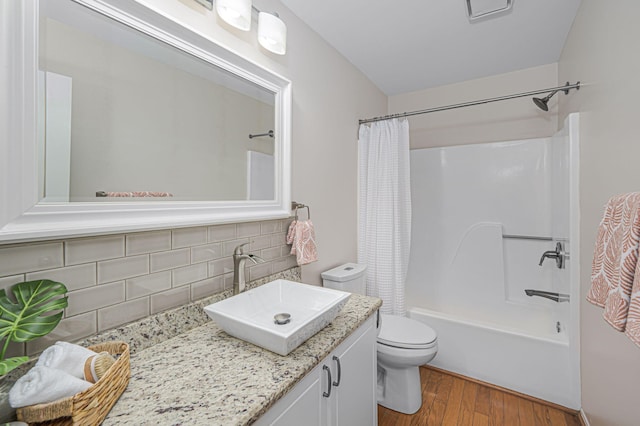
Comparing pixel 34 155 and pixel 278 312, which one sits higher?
pixel 34 155

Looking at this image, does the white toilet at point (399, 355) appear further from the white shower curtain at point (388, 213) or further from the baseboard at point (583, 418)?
the baseboard at point (583, 418)

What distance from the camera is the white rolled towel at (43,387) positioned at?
59 centimetres

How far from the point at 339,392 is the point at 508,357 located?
1.58 metres

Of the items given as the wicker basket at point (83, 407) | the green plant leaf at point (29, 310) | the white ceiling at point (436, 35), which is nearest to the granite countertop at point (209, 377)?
the wicker basket at point (83, 407)

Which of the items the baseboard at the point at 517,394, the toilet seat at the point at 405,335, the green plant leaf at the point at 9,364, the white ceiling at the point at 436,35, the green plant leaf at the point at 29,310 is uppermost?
the white ceiling at the point at 436,35

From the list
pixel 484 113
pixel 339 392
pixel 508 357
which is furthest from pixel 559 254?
pixel 339 392

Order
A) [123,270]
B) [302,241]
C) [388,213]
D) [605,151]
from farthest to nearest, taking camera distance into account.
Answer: [388,213] → [302,241] → [605,151] → [123,270]

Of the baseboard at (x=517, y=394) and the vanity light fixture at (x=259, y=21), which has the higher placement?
the vanity light fixture at (x=259, y=21)

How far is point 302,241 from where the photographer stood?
161cm

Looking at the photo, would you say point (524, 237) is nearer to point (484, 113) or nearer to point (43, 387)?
point (484, 113)

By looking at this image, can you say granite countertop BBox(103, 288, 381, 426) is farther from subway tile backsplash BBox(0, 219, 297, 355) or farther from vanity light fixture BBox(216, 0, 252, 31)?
vanity light fixture BBox(216, 0, 252, 31)

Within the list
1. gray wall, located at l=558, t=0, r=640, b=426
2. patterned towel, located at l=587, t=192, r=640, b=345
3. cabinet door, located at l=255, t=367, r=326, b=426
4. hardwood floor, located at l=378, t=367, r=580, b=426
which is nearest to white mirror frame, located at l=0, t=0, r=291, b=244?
cabinet door, located at l=255, t=367, r=326, b=426

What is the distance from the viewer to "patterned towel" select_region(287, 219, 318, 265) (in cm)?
160

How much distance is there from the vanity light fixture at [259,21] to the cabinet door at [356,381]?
140cm
